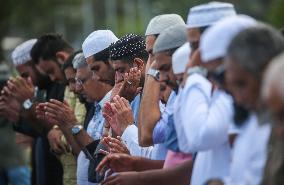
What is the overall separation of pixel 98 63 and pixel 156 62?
2.51m

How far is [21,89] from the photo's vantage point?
44.5 feet

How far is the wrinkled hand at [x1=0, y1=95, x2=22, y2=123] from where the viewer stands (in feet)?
45.6

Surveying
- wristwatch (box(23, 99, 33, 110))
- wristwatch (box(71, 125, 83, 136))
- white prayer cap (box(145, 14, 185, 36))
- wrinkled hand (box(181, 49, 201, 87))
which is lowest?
wristwatch (box(23, 99, 33, 110))

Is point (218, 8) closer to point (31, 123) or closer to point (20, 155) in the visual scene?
point (31, 123)

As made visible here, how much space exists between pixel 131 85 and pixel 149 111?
42.1 inches

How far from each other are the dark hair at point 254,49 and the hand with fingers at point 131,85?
10.8 ft

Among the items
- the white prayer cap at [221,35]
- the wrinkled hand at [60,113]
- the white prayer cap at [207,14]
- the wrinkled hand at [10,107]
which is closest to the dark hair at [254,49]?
the white prayer cap at [221,35]

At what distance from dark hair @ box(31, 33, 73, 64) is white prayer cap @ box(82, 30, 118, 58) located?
2.81 meters

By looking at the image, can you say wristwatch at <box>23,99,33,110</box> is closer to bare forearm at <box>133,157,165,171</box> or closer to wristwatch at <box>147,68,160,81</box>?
wristwatch at <box>147,68,160,81</box>

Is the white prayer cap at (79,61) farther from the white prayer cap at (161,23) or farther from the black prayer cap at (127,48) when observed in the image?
the white prayer cap at (161,23)

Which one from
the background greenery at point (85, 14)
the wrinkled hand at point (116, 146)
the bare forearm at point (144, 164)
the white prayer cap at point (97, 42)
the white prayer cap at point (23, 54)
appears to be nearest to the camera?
the bare forearm at point (144, 164)

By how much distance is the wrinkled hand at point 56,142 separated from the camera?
40.9 ft

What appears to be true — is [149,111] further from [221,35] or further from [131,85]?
[221,35]

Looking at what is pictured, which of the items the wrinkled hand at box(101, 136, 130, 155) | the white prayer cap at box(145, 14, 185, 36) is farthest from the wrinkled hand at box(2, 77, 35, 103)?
the wrinkled hand at box(101, 136, 130, 155)
